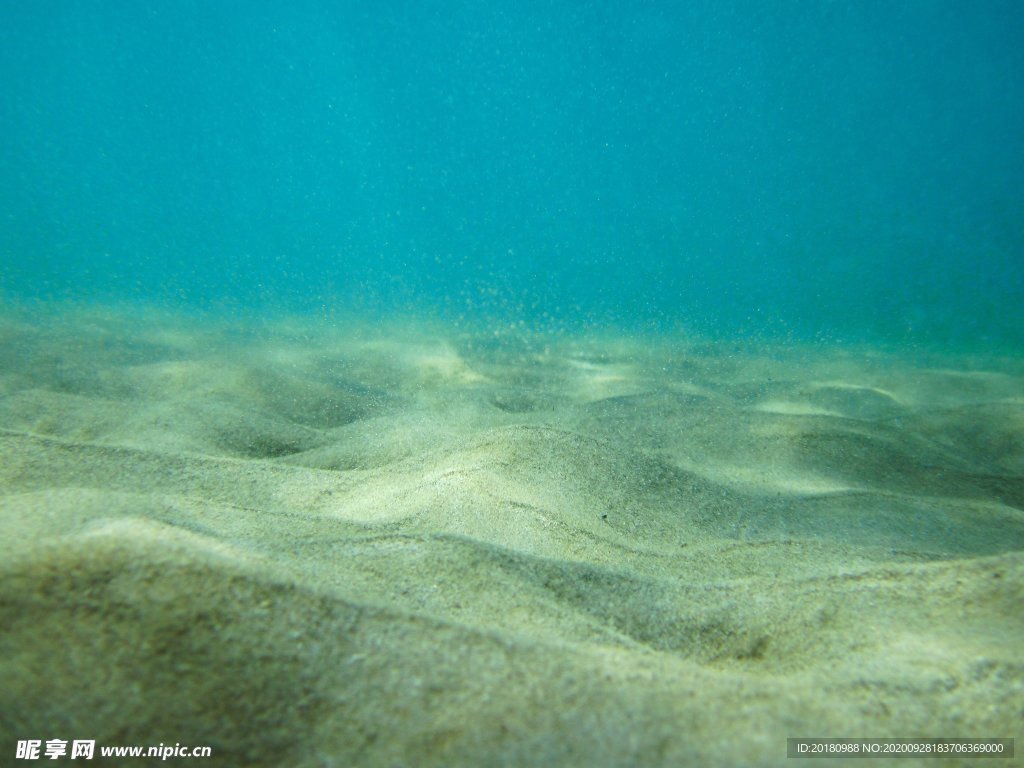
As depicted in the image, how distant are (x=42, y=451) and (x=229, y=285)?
28265mm

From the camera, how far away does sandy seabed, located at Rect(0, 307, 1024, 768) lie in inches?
37.8

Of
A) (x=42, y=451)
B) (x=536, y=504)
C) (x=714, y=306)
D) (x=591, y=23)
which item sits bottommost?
(x=536, y=504)

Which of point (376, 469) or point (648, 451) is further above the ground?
point (648, 451)

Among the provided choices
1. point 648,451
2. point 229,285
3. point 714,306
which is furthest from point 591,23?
point 648,451

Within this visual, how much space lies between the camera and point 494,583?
159 cm

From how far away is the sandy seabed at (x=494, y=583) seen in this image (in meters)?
0.96

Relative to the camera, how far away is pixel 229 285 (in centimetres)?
2744

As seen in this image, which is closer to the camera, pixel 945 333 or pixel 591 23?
pixel 945 333

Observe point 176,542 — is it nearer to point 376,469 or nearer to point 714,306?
point 376,469

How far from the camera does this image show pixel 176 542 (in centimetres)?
128

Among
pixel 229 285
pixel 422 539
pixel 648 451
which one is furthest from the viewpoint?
pixel 229 285

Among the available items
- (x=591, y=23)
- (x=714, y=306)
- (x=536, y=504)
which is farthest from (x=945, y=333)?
(x=591, y=23)

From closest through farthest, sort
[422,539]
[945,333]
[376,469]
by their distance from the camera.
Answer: [422,539]
[376,469]
[945,333]

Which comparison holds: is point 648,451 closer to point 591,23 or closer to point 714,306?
point 714,306
